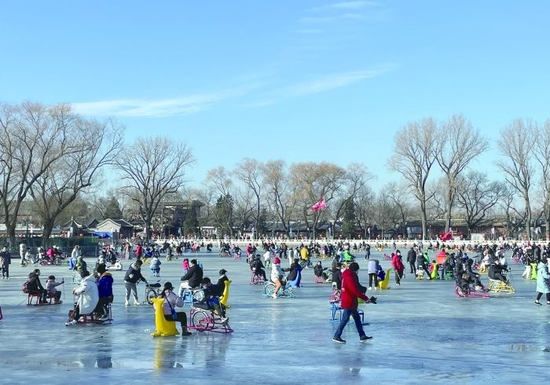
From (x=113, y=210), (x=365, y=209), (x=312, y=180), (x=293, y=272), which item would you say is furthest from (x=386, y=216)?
(x=293, y=272)

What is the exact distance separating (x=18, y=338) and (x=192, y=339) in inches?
133

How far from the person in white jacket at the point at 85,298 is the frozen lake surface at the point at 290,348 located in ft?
1.09

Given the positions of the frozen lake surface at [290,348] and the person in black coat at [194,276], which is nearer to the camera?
the frozen lake surface at [290,348]

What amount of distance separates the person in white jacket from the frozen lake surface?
333mm

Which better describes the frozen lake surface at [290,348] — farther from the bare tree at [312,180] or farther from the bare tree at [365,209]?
the bare tree at [365,209]

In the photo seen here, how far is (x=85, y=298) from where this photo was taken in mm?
15961

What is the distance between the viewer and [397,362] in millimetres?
11445

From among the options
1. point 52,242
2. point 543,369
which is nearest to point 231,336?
point 543,369

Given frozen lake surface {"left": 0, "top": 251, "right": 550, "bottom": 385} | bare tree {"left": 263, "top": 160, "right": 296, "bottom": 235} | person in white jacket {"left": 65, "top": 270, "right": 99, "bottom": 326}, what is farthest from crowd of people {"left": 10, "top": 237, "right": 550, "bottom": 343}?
bare tree {"left": 263, "top": 160, "right": 296, "bottom": 235}

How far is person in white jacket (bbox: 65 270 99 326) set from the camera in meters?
15.8

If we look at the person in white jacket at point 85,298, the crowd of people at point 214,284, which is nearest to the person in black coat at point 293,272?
Result: the crowd of people at point 214,284

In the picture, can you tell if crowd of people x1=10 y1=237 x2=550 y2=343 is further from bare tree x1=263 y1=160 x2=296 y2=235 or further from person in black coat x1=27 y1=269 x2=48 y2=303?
bare tree x1=263 y1=160 x2=296 y2=235

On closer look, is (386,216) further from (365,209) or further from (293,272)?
(293,272)

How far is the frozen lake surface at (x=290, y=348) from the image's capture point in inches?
409
